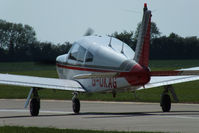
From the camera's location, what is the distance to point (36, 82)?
26.2 meters

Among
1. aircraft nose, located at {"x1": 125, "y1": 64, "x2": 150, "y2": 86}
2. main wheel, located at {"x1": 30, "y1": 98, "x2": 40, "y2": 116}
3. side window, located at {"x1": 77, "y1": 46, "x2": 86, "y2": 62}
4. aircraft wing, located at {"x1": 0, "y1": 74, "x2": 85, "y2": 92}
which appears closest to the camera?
aircraft nose, located at {"x1": 125, "y1": 64, "x2": 150, "y2": 86}

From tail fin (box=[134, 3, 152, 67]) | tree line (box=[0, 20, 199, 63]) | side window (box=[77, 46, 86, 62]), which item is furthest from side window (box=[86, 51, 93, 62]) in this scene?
tree line (box=[0, 20, 199, 63])

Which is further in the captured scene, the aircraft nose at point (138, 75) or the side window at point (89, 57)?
the side window at point (89, 57)

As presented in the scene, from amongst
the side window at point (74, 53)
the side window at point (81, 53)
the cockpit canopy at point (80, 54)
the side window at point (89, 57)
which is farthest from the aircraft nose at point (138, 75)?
the side window at point (74, 53)

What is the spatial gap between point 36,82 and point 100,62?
272 centimetres

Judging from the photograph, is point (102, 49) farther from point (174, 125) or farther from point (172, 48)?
point (172, 48)

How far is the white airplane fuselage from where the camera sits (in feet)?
79.9

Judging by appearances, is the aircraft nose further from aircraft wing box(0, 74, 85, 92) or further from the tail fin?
aircraft wing box(0, 74, 85, 92)

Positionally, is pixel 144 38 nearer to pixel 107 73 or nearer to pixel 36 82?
pixel 107 73

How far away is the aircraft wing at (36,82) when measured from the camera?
84.7 feet

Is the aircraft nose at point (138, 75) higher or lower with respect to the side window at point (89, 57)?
lower

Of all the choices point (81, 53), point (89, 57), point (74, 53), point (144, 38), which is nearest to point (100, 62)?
point (89, 57)

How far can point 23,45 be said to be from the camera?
3191 inches

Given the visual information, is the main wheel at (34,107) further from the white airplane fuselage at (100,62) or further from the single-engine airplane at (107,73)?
the white airplane fuselage at (100,62)
